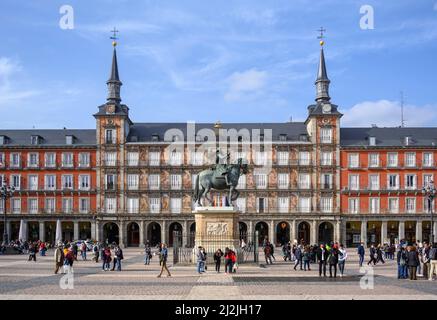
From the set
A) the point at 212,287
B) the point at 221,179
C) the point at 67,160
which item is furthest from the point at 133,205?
the point at 212,287

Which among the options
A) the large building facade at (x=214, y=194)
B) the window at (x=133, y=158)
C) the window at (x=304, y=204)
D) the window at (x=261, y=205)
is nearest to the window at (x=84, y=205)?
the large building facade at (x=214, y=194)

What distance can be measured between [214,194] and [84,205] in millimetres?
17149

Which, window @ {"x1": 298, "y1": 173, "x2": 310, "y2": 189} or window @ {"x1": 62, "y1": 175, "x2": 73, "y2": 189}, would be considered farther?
window @ {"x1": 62, "y1": 175, "x2": 73, "y2": 189}

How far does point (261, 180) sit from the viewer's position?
7938 centimetres

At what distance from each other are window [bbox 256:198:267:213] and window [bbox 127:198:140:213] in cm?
1559

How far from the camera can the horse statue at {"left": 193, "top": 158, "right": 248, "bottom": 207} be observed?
3603cm

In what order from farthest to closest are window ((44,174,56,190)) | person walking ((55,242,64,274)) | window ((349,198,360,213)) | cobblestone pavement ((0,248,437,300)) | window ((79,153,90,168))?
1. window ((44,174,56,190))
2. window ((79,153,90,168))
3. window ((349,198,360,213))
4. person walking ((55,242,64,274))
5. cobblestone pavement ((0,248,437,300))

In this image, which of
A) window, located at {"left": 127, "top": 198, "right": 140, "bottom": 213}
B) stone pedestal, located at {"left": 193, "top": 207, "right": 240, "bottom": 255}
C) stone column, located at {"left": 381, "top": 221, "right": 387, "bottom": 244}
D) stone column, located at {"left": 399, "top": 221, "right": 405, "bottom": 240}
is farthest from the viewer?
window, located at {"left": 127, "top": 198, "right": 140, "bottom": 213}

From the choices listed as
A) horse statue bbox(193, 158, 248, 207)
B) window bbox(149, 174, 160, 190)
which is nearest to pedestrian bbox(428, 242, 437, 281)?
horse statue bbox(193, 158, 248, 207)

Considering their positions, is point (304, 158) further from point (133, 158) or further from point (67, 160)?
point (67, 160)

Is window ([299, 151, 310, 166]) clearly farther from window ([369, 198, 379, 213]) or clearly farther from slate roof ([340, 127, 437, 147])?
window ([369, 198, 379, 213])

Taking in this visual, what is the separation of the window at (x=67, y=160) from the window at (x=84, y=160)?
1.20 meters

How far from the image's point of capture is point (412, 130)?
82.1 meters
